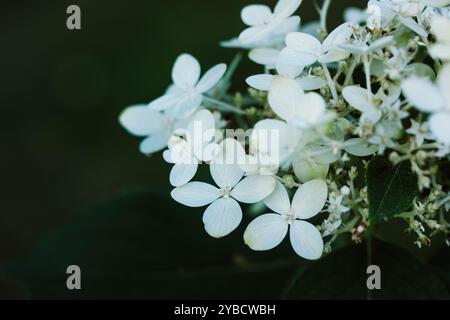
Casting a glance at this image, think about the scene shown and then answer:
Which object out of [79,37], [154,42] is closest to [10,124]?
[79,37]

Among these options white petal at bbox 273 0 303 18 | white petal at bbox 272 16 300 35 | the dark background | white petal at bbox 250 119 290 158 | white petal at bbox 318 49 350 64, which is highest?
the dark background

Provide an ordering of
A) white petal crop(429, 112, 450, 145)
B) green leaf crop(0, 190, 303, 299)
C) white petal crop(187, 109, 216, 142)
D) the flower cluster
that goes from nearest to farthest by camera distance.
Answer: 1. white petal crop(429, 112, 450, 145)
2. the flower cluster
3. white petal crop(187, 109, 216, 142)
4. green leaf crop(0, 190, 303, 299)

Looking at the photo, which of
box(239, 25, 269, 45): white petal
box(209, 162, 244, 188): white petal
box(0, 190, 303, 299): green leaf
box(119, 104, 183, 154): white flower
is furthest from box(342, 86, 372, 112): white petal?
box(0, 190, 303, 299): green leaf

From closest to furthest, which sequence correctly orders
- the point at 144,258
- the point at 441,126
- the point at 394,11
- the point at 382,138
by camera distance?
1. the point at 441,126
2. the point at 382,138
3. the point at 394,11
4. the point at 144,258

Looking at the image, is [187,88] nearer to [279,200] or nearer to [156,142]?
[156,142]

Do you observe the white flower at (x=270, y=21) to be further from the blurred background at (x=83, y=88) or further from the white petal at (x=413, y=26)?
the blurred background at (x=83, y=88)

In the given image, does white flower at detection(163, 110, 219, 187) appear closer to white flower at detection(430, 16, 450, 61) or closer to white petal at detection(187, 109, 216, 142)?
white petal at detection(187, 109, 216, 142)

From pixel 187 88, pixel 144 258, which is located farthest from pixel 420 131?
pixel 144 258
